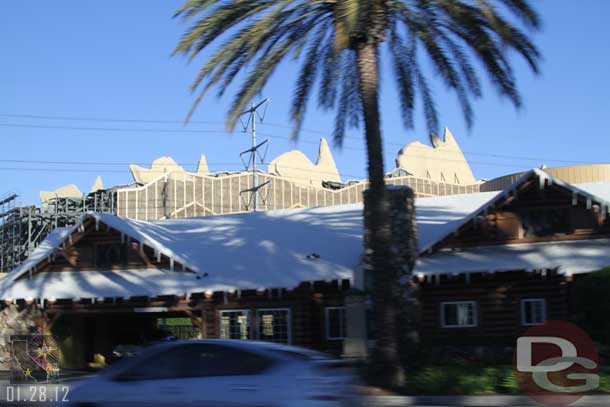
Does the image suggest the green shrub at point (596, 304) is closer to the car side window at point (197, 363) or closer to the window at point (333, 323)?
the window at point (333, 323)

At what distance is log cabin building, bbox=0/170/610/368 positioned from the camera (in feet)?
86.0

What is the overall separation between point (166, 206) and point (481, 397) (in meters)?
60.0

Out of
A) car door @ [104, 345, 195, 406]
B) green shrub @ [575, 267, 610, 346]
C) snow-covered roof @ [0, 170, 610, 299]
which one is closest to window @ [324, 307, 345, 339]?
snow-covered roof @ [0, 170, 610, 299]

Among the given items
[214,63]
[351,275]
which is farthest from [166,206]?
[214,63]

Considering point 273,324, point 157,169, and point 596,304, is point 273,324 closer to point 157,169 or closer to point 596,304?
point 596,304

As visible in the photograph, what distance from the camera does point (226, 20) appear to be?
64.4 feet

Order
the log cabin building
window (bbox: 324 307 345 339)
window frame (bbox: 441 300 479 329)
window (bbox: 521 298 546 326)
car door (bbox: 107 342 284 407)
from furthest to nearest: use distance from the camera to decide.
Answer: window (bbox: 324 307 345 339)
window frame (bbox: 441 300 479 329)
window (bbox: 521 298 546 326)
the log cabin building
car door (bbox: 107 342 284 407)

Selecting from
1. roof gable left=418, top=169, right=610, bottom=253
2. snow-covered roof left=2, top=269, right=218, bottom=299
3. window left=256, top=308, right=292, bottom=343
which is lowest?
window left=256, top=308, right=292, bottom=343

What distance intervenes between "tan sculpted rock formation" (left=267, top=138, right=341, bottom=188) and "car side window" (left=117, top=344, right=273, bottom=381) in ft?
261

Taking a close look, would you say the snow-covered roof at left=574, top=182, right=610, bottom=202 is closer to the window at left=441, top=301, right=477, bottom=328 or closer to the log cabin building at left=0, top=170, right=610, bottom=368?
the log cabin building at left=0, top=170, right=610, bottom=368

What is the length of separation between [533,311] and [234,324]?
10.5m

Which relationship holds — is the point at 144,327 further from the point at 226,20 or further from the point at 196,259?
the point at 226,20

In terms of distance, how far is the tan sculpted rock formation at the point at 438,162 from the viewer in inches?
4277

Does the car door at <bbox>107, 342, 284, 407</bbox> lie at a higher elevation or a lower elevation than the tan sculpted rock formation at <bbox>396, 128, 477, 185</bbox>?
lower
